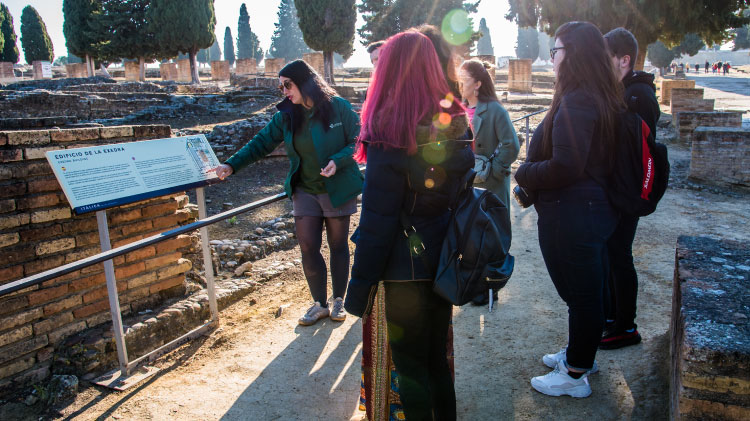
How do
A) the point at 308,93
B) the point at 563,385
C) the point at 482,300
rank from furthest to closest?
1. the point at 482,300
2. the point at 308,93
3. the point at 563,385

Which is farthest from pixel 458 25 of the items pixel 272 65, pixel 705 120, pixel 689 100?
pixel 705 120

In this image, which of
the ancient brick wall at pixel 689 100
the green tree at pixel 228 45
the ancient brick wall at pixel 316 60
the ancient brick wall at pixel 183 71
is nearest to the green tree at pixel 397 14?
the ancient brick wall at pixel 316 60

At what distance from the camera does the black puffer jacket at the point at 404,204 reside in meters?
1.94

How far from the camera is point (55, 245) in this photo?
332 cm

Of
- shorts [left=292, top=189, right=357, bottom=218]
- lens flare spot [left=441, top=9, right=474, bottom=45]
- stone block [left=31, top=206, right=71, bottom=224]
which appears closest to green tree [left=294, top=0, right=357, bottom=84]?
lens flare spot [left=441, top=9, right=474, bottom=45]

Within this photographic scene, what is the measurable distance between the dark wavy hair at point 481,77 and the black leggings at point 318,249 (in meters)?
1.32

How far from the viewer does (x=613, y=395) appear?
9.03ft

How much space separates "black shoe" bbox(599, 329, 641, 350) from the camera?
10.5 ft

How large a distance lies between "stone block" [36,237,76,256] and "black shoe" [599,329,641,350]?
328cm

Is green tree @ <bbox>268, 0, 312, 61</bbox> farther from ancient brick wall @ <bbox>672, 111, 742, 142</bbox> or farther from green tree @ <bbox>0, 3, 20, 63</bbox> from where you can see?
ancient brick wall @ <bbox>672, 111, 742, 142</bbox>

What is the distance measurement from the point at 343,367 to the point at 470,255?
1.51 metres

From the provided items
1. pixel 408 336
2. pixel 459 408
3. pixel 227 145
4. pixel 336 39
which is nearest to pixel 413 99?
pixel 408 336

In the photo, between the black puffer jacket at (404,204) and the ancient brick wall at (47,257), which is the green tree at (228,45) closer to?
the ancient brick wall at (47,257)

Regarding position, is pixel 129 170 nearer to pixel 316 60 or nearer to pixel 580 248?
pixel 580 248
